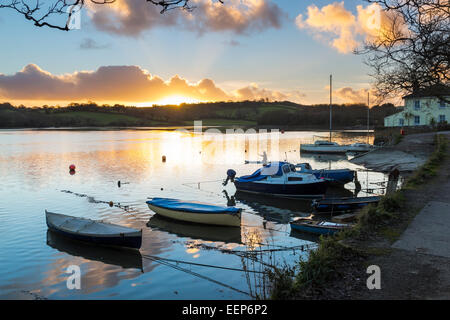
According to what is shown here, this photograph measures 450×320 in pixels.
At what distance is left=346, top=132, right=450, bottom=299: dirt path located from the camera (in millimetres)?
7387

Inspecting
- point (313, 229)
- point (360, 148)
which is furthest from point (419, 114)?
point (313, 229)

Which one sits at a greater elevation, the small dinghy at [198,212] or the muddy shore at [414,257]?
the muddy shore at [414,257]

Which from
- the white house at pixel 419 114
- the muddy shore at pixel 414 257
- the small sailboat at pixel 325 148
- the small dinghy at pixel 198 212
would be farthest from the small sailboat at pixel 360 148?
the muddy shore at pixel 414 257

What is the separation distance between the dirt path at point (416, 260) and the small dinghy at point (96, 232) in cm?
1066

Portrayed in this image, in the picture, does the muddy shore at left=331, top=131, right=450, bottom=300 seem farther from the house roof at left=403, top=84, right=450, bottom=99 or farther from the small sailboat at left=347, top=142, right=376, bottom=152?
the small sailboat at left=347, top=142, right=376, bottom=152

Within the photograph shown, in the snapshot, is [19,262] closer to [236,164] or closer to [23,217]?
[23,217]

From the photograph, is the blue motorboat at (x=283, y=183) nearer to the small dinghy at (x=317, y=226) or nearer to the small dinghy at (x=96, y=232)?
the small dinghy at (x=317, y=226)

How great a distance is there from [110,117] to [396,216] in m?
189

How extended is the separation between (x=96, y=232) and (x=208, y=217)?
Result: 6241mm

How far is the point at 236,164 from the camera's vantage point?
51625mm

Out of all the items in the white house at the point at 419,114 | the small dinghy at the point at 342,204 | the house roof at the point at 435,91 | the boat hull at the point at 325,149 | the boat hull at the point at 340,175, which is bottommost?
the small dinghy at the point at 342,204

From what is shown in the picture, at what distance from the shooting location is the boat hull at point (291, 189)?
1103 inches

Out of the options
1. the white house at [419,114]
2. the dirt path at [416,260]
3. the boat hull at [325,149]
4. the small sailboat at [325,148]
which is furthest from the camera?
the white house at [419,114]

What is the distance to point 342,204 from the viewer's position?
22.3 m
